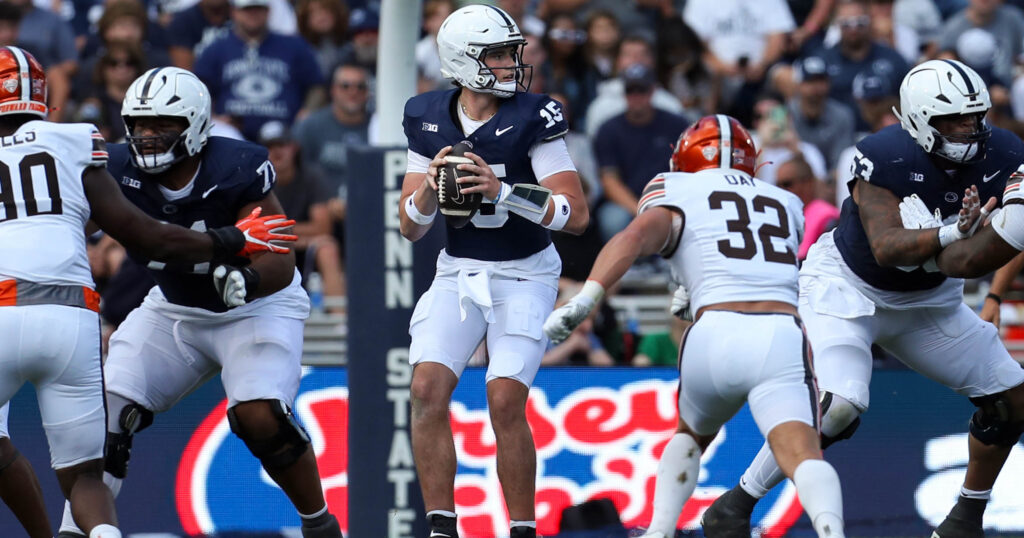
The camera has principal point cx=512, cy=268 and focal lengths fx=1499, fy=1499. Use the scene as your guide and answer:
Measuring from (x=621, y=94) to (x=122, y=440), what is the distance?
558 centimetres

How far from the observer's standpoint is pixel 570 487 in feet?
26.1

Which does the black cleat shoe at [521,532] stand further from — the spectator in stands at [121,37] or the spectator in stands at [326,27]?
the spectator in stands at [326,27]

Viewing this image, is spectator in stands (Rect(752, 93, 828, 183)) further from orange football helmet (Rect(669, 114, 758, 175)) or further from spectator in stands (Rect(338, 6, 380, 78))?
orange football helmet (Rect(669, 114, 758, 175))

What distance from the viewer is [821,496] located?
5.24 meters

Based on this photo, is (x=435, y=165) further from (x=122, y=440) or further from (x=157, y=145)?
(x=122, y=440)

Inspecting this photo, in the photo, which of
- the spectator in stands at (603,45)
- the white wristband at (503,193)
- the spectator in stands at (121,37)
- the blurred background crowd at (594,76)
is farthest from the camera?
the spectator in stands at (603,45)

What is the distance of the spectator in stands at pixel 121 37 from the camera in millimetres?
10641

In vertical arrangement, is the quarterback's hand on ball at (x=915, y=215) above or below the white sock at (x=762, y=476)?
above

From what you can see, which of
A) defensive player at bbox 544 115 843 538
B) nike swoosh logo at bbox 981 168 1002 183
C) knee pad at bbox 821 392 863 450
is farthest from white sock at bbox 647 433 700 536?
nike swoosh logo at bbox 981 168 1002 183

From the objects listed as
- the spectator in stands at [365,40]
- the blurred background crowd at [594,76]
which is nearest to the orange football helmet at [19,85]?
the blurred background crowd at [594,76]

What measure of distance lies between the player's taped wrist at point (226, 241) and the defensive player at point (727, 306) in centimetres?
138

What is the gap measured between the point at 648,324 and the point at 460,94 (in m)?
3.53

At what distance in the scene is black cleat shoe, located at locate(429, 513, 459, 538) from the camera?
586 cm

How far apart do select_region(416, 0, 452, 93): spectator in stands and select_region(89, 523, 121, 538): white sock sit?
18.4 ft
